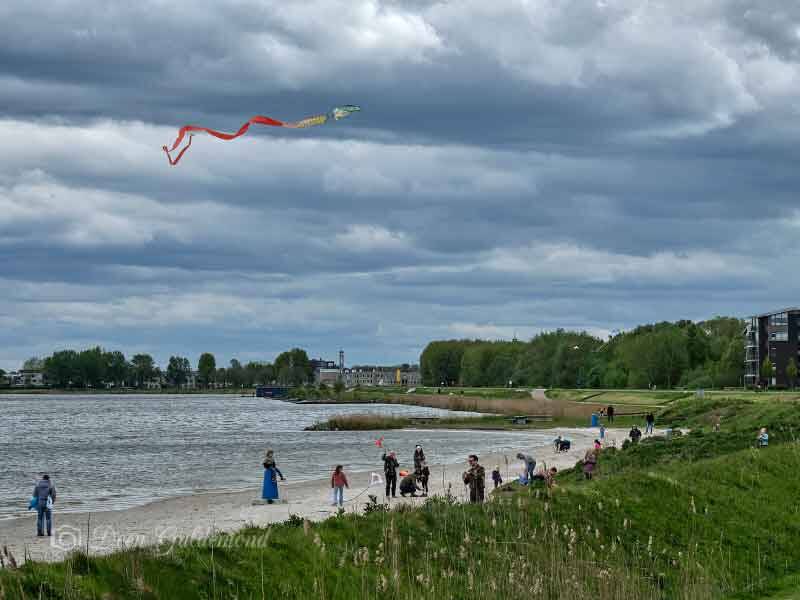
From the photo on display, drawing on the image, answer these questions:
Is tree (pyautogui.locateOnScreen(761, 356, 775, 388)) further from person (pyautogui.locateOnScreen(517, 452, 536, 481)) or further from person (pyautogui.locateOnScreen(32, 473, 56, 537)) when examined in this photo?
person (pyautogui.locateOnScreen(32, 473, 56, 537))

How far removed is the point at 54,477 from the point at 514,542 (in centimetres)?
4670

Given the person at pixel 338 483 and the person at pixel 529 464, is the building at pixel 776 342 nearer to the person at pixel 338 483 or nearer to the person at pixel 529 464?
the person at pixel 529 464

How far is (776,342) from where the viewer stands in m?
145

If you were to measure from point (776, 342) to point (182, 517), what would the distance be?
4868 inches

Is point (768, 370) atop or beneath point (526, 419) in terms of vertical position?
atop

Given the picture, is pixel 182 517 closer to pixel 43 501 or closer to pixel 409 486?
pixel 43 501

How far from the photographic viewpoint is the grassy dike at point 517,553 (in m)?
15.7

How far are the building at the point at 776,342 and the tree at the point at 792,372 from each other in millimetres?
427

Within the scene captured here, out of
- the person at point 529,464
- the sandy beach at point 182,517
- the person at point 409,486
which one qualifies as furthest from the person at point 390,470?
the person at point 529,464

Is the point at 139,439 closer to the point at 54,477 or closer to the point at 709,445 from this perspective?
the point at 54,477

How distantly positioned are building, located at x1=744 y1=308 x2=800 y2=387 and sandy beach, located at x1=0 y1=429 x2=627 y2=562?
329ft

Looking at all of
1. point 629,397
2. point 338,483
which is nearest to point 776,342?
point 629,397

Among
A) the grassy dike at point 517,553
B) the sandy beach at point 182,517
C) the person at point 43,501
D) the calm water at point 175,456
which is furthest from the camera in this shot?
the calm water at point 175,456

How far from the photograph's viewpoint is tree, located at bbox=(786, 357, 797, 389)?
13338 centimetres
